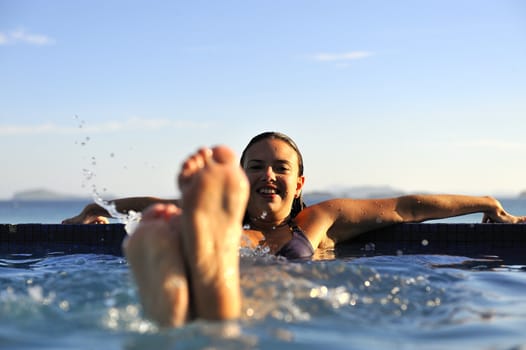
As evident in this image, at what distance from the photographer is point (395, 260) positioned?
389 centimetres

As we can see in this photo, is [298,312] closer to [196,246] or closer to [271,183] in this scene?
[196,246]

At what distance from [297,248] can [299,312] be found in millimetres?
1307

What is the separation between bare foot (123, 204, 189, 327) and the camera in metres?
1.92

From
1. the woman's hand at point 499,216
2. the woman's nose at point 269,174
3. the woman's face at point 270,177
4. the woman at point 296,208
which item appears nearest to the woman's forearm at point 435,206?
the woman at point 296,208

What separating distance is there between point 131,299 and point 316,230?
1696mm

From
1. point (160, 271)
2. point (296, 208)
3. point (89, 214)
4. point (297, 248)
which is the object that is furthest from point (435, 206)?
point (160, 271)

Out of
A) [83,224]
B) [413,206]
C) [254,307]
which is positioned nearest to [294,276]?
[254,307]

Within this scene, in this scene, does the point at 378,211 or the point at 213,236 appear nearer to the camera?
the point at 213,236

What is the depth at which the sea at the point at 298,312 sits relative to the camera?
198cm

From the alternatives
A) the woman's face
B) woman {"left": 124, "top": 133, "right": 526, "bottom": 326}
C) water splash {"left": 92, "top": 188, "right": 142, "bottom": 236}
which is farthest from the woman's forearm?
woman {"left": 124, "top": 133, "right": 526, "bottom": 326}

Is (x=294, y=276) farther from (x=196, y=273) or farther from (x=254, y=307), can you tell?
(x=196, y=273)

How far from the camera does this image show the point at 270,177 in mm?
3721

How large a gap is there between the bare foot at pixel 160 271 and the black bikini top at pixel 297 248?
165cm

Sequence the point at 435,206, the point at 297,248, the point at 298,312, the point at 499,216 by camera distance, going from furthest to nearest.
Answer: the point at 499,216
the point at 435,206
the point at 297,248
the point at 298,312
